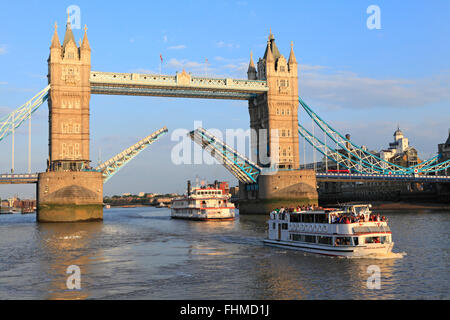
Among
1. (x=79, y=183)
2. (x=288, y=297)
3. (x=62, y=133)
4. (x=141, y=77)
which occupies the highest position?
(x=141, y=77)

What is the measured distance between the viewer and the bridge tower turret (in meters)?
81.7

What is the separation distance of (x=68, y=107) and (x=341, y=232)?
163 feet

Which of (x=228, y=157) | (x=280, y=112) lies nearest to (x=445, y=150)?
(x=280, y=112)

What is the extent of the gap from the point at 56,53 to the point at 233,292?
56863 millimetres

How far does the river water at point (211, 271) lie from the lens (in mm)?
21812

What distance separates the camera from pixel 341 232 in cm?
3062

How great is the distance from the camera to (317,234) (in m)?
32.6

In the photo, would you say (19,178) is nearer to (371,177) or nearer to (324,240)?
(324,240)

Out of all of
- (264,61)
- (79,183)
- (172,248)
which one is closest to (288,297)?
(172,248)

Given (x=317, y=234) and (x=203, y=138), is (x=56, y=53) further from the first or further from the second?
(x=317, y=234)

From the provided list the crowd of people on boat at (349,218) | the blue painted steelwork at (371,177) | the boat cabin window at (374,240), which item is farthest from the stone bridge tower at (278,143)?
the boat cabin window at (374,240)

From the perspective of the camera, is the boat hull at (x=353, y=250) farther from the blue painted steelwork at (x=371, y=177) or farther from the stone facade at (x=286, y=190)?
the blue painted steelwork at (x=371, y=177)

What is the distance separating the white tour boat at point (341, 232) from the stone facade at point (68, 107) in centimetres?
4251

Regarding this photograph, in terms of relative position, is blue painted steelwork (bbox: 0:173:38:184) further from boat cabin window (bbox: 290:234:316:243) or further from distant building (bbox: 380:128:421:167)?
distant building (bbox: 380:128:421:167)
